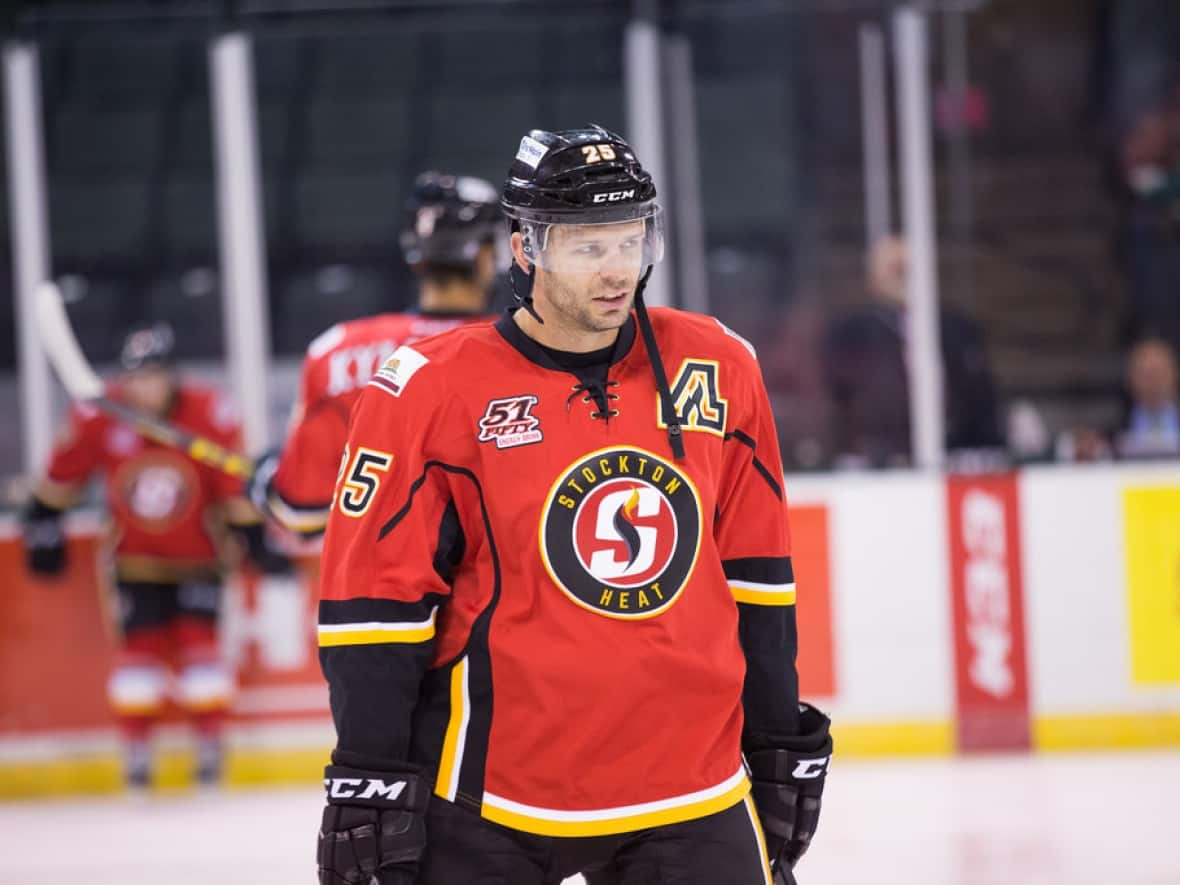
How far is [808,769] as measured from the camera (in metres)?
1.73

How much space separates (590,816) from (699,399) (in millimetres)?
397

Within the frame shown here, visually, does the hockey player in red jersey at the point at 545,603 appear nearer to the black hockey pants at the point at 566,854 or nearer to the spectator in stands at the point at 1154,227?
the black hockey pants at the point at 566,854

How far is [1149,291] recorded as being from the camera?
5.66m

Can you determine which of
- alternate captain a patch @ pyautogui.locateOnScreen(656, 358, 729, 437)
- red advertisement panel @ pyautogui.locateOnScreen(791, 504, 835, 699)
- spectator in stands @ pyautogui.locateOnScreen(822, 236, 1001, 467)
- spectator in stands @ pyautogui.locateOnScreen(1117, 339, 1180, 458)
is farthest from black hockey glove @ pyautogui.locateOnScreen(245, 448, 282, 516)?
spectator in stands @ pyautogui.locateOnScreen(1117, 339, 1180, 458)

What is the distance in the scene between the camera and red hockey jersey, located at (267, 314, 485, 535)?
9.36 ft

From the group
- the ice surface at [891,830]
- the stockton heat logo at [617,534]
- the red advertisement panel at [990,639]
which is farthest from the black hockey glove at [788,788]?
the red advertisement panel at [990,639]

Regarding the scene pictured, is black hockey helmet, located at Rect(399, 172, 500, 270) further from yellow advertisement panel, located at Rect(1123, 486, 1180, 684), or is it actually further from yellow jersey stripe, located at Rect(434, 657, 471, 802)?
yellow advertisement panel, located at Rect(1123, 486, 1180, 684)

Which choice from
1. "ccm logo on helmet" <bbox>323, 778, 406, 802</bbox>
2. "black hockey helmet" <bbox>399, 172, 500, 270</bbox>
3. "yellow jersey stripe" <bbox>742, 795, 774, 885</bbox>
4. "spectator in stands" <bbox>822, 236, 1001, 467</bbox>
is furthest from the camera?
"spectator in stands" <bbox>822, 236, 1001, 467</bbox>

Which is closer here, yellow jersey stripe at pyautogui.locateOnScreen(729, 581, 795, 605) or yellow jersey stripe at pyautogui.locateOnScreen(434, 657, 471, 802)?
yellow jersey stripe at pyautogui.locateOnScreen(434, 657, 471, 802)

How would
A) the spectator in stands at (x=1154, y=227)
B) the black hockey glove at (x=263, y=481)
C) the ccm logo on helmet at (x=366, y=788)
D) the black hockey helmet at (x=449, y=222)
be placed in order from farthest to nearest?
the spectator in stands at (x=1154, y=227) < the black hockey glove at (x=263, y=481) < the black hockey helmet at (x=449, y=222) < the ccm logo on helmet at (x=366, y=788)

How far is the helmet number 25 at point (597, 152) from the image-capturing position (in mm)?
1641

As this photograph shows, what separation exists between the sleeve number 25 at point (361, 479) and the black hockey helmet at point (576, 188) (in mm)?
238

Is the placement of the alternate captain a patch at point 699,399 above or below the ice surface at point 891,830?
above

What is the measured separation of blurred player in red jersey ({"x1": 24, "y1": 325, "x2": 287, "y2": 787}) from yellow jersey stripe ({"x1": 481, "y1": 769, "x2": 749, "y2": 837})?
10.9 ft
